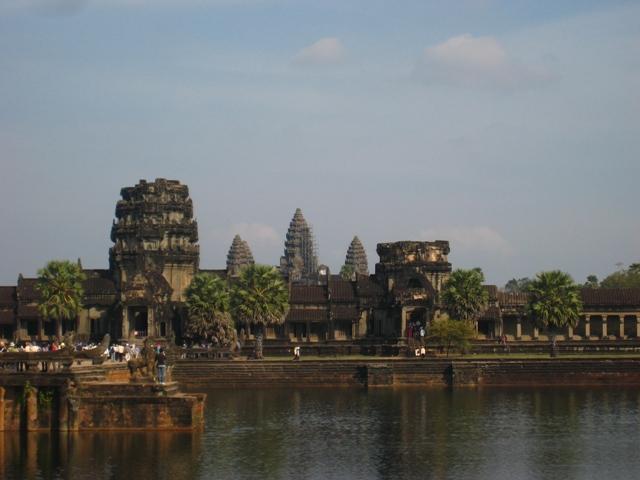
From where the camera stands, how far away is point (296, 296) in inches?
5369

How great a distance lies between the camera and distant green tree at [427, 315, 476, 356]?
368ft

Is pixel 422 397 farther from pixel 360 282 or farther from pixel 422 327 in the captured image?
pixel 360 282

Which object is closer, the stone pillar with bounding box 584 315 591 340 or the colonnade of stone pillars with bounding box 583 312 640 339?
the colonnade of stone pillars with bounding box 583 312 640 339

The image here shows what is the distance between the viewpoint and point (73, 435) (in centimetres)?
6500

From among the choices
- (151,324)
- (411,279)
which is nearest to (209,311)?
(151,324)

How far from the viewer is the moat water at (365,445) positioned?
191 ft

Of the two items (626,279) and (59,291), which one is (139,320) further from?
(626,279)

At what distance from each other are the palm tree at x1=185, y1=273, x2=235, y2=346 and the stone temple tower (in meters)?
5.82

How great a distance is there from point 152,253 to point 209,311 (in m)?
15.5

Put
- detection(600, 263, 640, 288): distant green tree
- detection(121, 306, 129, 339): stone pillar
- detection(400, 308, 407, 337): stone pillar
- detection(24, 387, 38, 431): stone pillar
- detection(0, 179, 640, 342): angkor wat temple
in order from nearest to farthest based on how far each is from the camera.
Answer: detection(24, 387, 38, 431): stone pillar, detection(121, 306, 129, 339): stone pillar, detection(400, 308, 407, 337): stone pillar, detection(0, 179, 640, 342): angkor wat temple, detection(600, 263, 640, 288): distant green tree

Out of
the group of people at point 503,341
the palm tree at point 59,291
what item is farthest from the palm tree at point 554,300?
the palm tree at point 59,291

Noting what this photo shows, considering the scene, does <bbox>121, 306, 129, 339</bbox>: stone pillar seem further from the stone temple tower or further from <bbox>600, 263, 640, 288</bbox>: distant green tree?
<bbox>600, 263, 640, 288</bbox>: distant green tree

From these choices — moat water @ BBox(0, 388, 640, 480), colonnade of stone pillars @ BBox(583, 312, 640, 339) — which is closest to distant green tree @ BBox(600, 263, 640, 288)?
colonnade of stone pillars @ BBox(583, 312, 640, 339)

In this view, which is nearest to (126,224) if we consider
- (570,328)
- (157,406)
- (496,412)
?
(570,328)
